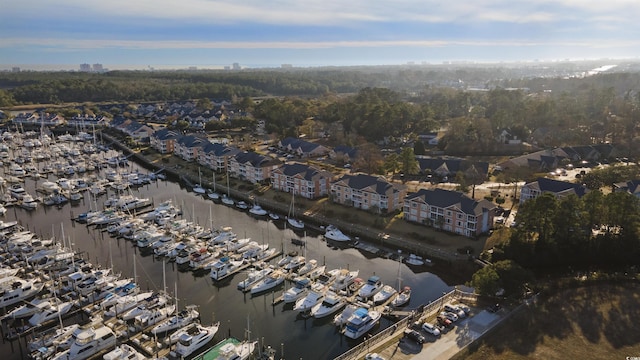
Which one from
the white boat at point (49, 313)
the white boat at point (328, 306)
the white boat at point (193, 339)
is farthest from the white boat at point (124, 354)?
the white boat at point (328, 306)

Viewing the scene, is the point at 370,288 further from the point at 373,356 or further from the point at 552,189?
the point at 552,189

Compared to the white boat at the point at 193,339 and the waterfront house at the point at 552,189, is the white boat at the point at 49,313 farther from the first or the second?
the waterfront house at the point at 552,189

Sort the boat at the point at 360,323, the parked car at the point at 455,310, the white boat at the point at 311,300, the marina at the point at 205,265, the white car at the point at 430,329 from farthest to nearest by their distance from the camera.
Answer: the white boat at the point at 311,300
the marina at the point at 205,265
the parked car at the point at 455,310
the boat at the point at 360,323
the white car at the point at 430,329

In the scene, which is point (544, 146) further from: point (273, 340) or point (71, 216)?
point (71, 216)

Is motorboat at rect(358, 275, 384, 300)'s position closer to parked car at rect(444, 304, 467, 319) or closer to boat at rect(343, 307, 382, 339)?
boat at rect(343, 307, 382, 339)

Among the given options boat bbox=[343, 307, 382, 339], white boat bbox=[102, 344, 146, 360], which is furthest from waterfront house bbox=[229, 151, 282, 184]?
white boat bbox=[102, 344, 146, 360]

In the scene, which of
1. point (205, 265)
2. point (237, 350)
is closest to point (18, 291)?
point (205, 265)
